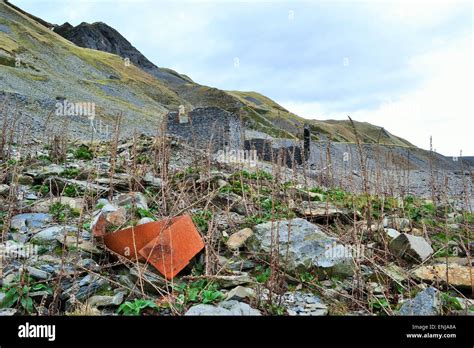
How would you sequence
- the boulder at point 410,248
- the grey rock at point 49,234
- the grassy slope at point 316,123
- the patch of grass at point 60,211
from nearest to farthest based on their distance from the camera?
1. the grey rock at point 49,234
2. the boulder at point 410,248
3. the patch of grass at point 60,211
4. the grassy slope at point 316,123

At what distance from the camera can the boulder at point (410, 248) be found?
4.78 meters

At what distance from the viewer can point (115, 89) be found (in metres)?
55.6

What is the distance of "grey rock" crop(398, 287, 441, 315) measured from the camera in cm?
314

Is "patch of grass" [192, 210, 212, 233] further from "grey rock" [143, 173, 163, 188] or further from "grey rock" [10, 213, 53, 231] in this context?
"grey rock" [143, 173, 163, 188]

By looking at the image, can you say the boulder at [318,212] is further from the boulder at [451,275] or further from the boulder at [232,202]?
the boulder at [451,275]

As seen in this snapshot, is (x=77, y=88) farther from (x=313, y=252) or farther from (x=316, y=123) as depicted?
(x=316, y=123)

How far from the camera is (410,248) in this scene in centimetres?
481

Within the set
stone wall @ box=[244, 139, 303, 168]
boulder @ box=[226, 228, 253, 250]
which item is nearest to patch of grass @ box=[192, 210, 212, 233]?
boulder @ box=[226, 228, 253, 250]

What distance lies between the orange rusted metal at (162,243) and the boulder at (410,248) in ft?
8.34

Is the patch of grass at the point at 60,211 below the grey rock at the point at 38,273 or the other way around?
the other way around

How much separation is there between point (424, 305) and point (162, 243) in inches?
94.0

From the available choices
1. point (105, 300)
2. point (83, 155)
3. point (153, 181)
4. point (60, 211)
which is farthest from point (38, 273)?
point (83, 155)

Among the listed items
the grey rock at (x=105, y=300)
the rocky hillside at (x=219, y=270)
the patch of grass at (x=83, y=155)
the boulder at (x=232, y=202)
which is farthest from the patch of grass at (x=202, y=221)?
the patch of grass at (x=83, y=155)
